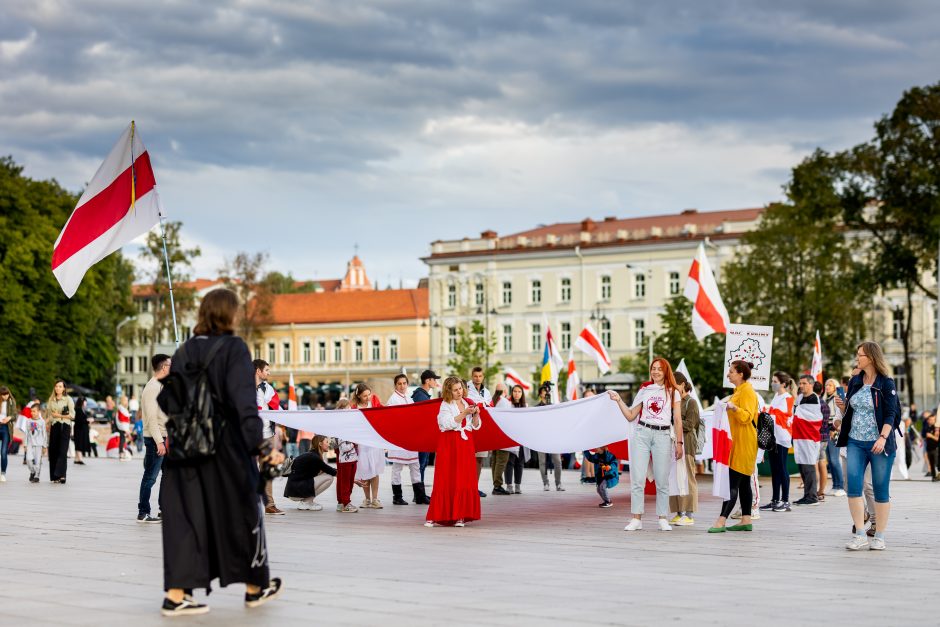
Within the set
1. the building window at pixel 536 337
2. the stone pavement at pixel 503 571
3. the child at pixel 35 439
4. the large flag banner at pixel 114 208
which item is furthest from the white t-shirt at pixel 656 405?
the building window at pixel 536 337

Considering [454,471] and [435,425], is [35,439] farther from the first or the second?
[454,471]

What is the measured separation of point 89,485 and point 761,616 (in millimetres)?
19144

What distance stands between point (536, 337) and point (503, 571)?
312 ft

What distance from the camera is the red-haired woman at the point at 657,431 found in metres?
15.3

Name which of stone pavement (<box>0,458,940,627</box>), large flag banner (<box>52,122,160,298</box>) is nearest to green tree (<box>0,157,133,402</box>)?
stone pavement (<box>0,458,940,627</box>)

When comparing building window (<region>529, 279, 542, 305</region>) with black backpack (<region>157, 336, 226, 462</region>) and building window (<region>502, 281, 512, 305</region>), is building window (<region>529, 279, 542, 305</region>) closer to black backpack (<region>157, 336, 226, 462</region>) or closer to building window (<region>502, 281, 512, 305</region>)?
building window (<region>502, 281, 512, 305</region>)

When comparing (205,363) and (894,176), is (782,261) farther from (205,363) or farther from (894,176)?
(205,363)

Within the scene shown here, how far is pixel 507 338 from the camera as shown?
108500 millimetres

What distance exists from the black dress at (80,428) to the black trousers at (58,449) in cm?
760

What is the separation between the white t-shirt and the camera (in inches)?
601

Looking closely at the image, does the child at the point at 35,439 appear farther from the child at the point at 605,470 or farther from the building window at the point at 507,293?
the building window at the point at 507,293

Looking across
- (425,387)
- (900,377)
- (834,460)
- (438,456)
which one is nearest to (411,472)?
(425,387)

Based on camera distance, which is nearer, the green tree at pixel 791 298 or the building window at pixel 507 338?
the green tree at pixel 791 298

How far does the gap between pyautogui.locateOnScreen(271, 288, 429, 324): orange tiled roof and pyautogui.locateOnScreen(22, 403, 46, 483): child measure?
304ft
